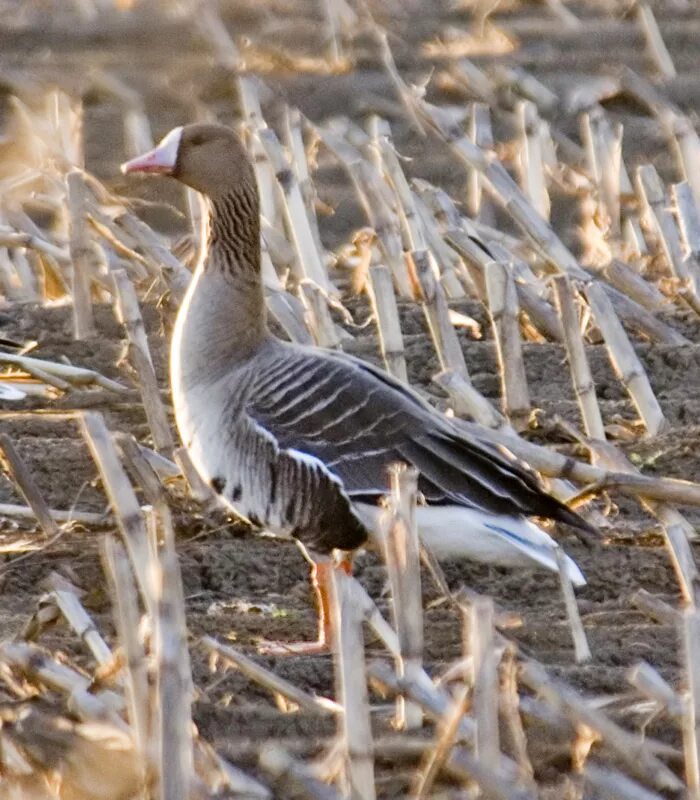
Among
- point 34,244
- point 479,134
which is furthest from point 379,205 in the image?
point 479,134

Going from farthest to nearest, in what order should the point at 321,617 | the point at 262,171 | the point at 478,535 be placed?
the point at 262,171 < the point at 478,535 < the point at 321,617

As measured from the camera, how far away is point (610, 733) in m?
4.06

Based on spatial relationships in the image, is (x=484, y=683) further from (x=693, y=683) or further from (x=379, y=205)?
(x=379, y=205)

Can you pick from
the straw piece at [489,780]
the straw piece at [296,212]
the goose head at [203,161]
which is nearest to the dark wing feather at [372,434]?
the goose head at [203,161]

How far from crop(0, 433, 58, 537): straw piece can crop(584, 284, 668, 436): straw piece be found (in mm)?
2011

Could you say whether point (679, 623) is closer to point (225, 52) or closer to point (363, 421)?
point (363, 421)

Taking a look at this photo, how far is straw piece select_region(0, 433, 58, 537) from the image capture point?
6.39m

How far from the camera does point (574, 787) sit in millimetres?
4094

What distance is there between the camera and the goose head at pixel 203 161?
6.92 meters

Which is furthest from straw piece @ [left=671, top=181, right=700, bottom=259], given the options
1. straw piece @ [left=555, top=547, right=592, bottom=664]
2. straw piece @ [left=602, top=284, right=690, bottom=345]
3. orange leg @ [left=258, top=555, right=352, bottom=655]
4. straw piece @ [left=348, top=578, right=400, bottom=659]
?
straw piece @ [left=348, top=578, right=400, bottom=659]

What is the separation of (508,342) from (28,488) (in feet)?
5.64

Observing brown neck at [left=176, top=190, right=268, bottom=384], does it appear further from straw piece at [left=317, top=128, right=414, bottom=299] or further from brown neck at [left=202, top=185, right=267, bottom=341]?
straw piece at [left=317, top=128, right=414, bottom=299]

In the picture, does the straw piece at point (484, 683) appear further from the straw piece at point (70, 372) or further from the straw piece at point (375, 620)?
the straw piece at point (70, 372)

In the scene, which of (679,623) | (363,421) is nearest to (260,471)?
(363,421)
